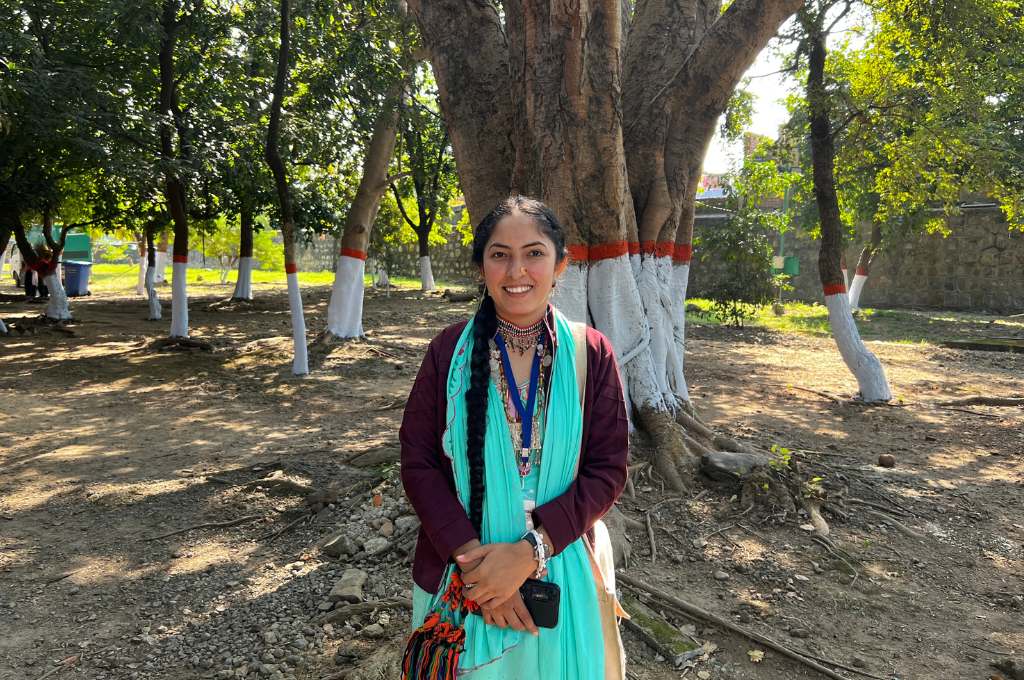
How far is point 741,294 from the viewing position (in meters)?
13.8

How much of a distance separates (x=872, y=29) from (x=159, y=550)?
38.1 ft

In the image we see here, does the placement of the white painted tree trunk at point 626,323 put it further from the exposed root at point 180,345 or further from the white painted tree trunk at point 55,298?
the white painted tree trunk at point 55,298

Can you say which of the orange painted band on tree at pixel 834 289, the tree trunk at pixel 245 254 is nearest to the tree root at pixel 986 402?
the orange painted band on tree at pixel 834 289

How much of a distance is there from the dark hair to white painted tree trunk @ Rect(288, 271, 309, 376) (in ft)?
26.2

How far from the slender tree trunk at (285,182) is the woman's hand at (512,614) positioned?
26.9 ft

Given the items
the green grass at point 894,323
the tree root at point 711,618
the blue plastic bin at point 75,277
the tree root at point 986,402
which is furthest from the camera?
the blue plastic bin at point 75,277

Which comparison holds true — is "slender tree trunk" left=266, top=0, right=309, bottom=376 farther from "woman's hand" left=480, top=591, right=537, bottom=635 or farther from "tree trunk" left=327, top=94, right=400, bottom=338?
"woman's hand" left=480, top=591, right=537, bottom=635

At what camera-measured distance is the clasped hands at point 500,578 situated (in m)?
1.60

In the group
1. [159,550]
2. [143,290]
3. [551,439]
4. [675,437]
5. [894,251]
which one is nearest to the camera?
[551,439]

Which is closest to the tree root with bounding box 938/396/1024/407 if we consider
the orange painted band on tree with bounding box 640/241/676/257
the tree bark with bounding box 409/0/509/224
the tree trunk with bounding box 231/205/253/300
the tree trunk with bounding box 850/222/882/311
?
the orange painted band on tree with bounding box 640/241/676/257

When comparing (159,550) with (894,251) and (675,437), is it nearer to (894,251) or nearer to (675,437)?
(675,437)

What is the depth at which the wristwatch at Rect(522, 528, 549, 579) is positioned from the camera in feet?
5.32

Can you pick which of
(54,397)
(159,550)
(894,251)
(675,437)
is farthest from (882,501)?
(894,251)

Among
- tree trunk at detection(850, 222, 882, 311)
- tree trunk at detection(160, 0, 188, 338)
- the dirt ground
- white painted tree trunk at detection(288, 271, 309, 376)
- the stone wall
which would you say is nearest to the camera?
the dirt ground
